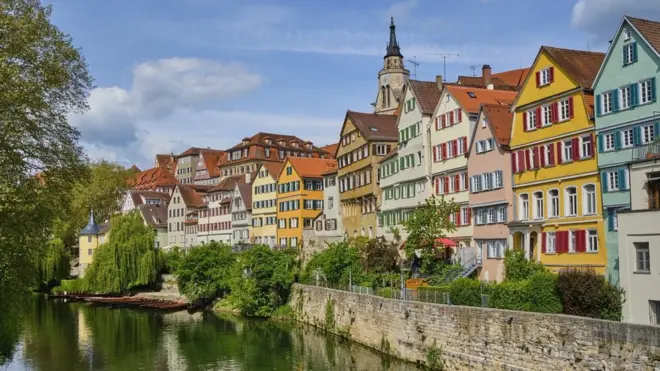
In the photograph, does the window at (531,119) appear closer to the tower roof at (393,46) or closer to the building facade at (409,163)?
the building facade at (409,163)

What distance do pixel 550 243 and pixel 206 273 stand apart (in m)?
32.4

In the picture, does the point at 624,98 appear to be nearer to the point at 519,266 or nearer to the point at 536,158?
the point at 536,158

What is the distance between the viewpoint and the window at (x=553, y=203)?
35.4 metres

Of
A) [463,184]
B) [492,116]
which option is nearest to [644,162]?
→ [492,116]

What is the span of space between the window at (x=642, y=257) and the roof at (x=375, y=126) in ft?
115

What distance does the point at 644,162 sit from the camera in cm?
2614

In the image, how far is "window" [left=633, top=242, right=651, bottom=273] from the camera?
81.4 ft

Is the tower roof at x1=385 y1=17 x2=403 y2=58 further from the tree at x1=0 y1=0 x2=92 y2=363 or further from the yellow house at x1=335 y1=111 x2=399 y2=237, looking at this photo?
the tree at x1=0 y1=0 x2=92 y2=363

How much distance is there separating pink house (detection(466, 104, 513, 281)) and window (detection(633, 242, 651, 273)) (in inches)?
521

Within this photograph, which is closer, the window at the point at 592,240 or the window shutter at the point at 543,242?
the window at the point at 592,240

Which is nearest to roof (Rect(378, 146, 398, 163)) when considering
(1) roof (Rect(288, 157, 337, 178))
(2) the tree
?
(1) roof (Rect(288, 157, 337, 178))

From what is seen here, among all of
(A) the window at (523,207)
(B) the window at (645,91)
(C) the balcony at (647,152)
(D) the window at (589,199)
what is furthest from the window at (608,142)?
(A) the window at (523,207)

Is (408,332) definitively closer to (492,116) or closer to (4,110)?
(492,116)

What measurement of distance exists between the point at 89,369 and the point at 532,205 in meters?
24.1
